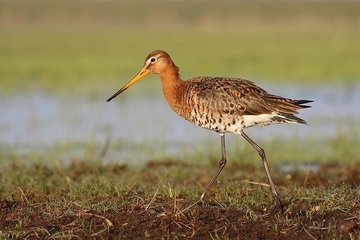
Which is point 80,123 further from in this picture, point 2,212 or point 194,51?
point 194,51

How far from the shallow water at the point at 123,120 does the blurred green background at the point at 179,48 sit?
2333 mm

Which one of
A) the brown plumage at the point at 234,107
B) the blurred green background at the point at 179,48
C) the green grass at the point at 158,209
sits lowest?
the blurred green background at the point at 179,48

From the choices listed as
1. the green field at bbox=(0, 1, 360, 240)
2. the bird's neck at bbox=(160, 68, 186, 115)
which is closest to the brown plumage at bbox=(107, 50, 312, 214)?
the bird's neck at bbox=(160, 68, 186, 115)

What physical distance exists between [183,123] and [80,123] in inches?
79.5

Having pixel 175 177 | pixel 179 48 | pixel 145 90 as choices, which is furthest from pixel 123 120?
pixel 179 48

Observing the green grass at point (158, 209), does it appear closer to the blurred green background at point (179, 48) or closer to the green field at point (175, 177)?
the green field at point (175, 177)

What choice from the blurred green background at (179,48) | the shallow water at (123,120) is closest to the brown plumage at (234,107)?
the shallow water at (123,120)

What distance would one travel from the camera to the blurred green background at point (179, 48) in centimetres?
2316

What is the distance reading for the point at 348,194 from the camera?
21.9ft

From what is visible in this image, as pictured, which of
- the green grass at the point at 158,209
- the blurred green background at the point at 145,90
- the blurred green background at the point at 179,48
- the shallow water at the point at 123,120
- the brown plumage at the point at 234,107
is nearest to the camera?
the green grass at the point at 158,209

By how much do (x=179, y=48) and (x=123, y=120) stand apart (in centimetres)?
2113

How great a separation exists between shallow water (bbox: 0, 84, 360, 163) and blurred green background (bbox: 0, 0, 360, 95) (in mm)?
2333

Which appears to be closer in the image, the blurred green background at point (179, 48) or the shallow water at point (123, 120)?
the shallow water at point (123, 120)

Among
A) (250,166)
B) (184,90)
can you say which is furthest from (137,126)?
(184,90)
